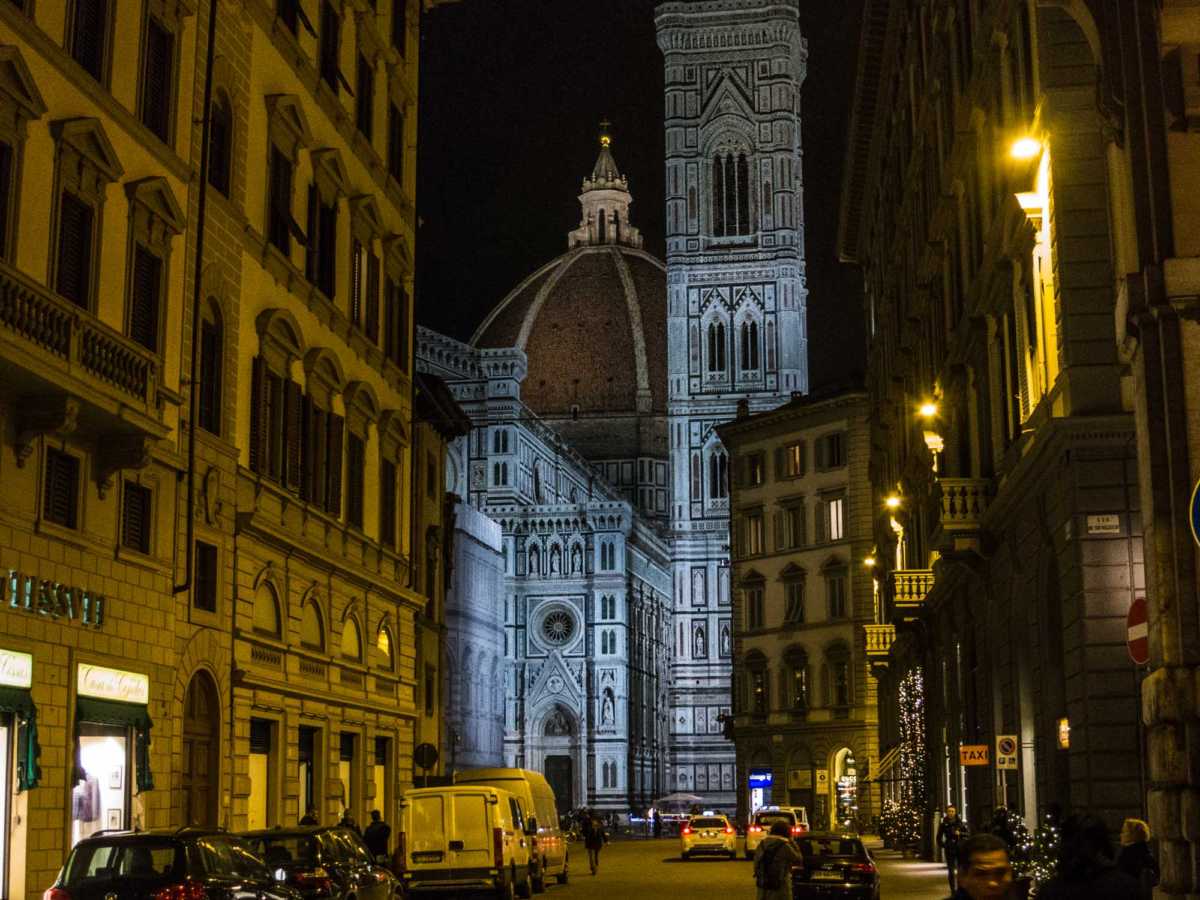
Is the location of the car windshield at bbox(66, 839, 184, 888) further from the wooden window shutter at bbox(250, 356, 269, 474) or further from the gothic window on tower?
the gothic window on tower

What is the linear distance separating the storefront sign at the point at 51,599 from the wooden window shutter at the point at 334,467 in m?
12.2

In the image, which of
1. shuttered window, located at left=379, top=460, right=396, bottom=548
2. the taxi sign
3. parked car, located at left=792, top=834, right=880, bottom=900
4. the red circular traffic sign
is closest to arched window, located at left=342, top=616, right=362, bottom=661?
shuttered window, located at left=379, top=460, right=396, bottom=548

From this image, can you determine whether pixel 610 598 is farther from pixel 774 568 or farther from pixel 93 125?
pixel 93 125

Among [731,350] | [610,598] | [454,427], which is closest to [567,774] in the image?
[610,598]

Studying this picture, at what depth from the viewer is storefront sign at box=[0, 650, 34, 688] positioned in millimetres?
22344

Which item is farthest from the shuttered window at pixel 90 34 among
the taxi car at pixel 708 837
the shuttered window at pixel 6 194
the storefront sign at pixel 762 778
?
the storefront sign at pixel 762 778

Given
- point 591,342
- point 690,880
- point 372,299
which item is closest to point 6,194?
point 372,299

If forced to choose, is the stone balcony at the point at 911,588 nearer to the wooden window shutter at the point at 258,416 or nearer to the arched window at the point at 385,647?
the arched window at the point at 385,647

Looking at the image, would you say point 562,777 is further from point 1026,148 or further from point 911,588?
point 1026,148

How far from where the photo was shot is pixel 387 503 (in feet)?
141

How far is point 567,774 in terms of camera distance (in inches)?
5310

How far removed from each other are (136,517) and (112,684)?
8.91 feet

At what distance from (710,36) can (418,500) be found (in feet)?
340

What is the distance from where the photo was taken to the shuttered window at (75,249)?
24.7 m
